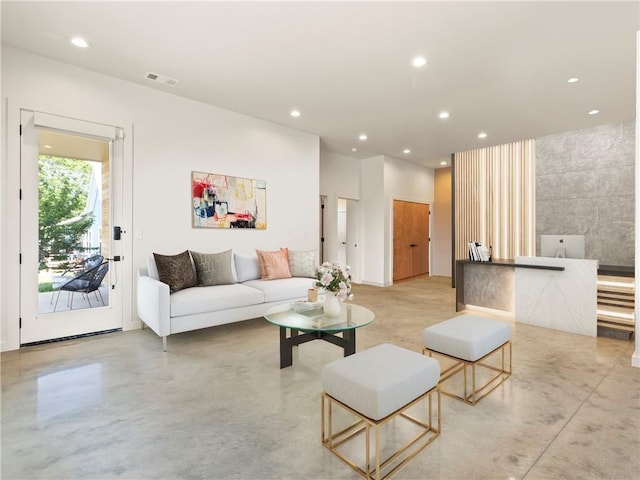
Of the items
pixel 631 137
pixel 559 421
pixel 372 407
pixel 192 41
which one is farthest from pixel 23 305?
pixel 631 137

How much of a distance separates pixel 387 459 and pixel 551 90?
4.60 metres

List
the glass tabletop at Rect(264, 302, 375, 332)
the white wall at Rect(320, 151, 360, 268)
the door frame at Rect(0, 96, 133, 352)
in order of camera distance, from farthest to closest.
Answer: the white wall at Rect(320, 151, 360, 268), the door frame at Rect(0, 96, 133, 352), the glass tabletop at Rect(264, 302, 375, 332)

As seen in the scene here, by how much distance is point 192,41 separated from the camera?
3016 millimetres

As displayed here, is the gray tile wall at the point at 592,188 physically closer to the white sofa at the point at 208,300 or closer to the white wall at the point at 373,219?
the white wall at the point at 373,219

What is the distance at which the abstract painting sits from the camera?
174 inches

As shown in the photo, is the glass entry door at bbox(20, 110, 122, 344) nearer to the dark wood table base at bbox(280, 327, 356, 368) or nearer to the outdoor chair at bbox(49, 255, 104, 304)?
the outdoor chair at bbox(49, 255, 104, 304)

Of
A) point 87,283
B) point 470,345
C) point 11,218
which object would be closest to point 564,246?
point 470,345

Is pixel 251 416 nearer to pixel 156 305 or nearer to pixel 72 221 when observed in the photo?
pixel 156 305

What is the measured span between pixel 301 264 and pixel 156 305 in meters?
2.18

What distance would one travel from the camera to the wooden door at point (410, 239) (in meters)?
7.68

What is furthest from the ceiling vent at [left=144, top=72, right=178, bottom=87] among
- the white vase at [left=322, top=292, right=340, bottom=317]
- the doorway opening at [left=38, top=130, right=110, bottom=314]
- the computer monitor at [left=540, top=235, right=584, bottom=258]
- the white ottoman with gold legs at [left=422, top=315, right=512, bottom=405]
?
the computer monitor at [left=540, top=235, right=584, bottom=258]

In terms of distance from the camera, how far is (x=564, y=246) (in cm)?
410

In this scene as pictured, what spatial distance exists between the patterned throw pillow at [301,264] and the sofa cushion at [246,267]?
533 mm

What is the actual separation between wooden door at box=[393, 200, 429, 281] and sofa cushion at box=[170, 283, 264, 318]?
14.9 ft
